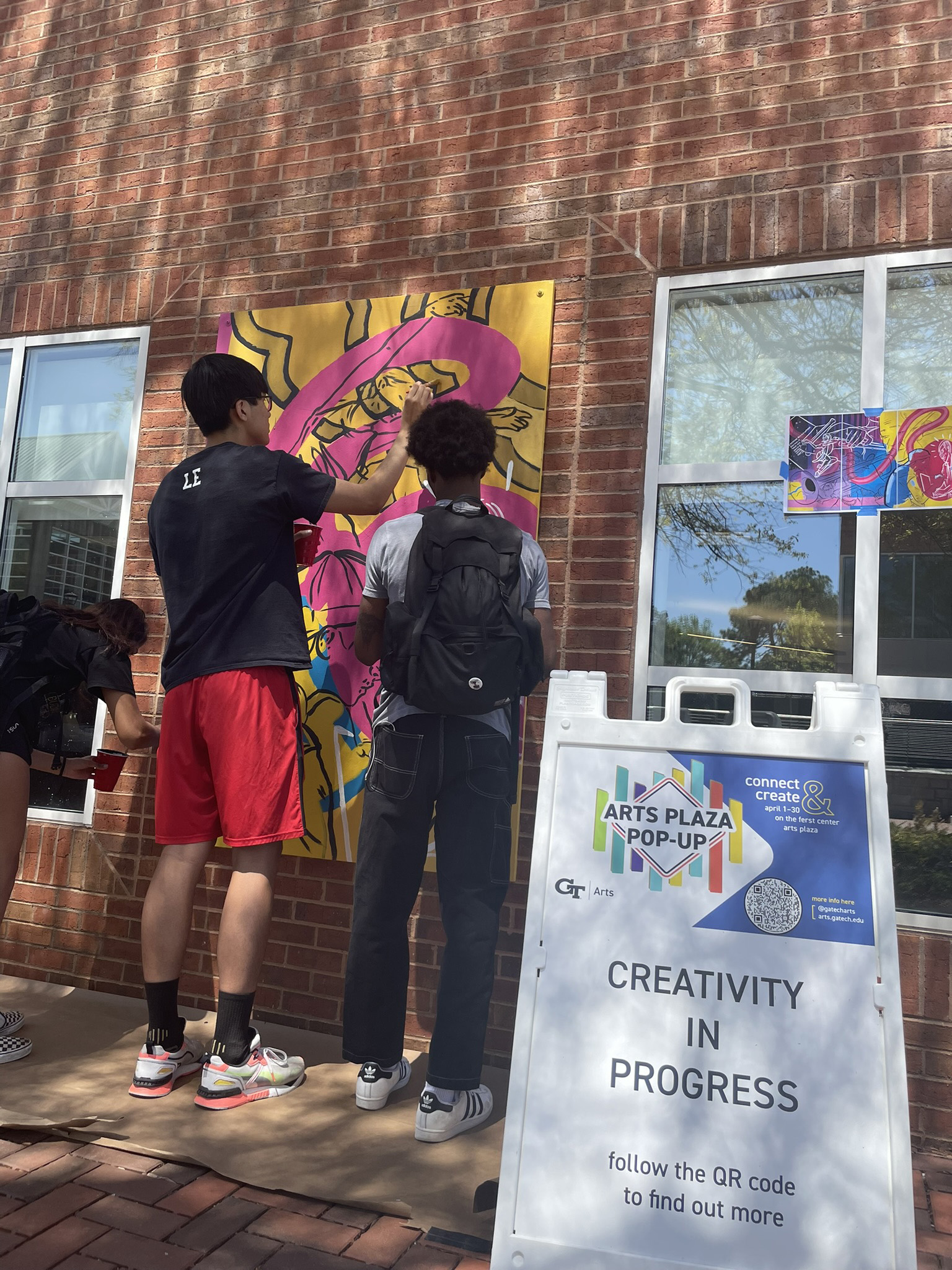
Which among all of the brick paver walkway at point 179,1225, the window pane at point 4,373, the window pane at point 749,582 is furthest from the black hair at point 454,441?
the window pane at point 4,373

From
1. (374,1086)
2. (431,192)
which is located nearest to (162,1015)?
(374,1086)

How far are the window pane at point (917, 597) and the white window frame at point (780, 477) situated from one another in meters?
0.03

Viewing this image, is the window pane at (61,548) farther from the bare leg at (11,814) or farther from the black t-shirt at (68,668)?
the bare leg at (11,814)

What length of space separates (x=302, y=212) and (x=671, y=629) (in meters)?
2.37

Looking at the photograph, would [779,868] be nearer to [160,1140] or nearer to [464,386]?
[160,1140]

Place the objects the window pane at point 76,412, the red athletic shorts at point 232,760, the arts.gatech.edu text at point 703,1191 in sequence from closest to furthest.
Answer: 1. the arts.gatech.edu text at point 703,1191
2. the red athletic shorts at point 232,760
3. the window pane at point 76,412

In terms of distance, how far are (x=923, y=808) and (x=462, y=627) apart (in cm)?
156

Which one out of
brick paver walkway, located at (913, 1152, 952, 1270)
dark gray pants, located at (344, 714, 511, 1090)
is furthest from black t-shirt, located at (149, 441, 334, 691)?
brick paver walkway, located at (913, 1152, 952, 1270)

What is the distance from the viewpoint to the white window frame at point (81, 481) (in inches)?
173

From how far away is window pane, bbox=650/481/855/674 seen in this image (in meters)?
3.36

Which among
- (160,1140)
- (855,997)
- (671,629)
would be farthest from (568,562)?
(160,1140)

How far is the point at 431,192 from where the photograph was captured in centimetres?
405

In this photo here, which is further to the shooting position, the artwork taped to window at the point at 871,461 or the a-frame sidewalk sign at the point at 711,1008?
the artwork taped to window at the point at 871,461

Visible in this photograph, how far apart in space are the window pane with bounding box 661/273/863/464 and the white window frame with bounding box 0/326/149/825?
7.63 feet
